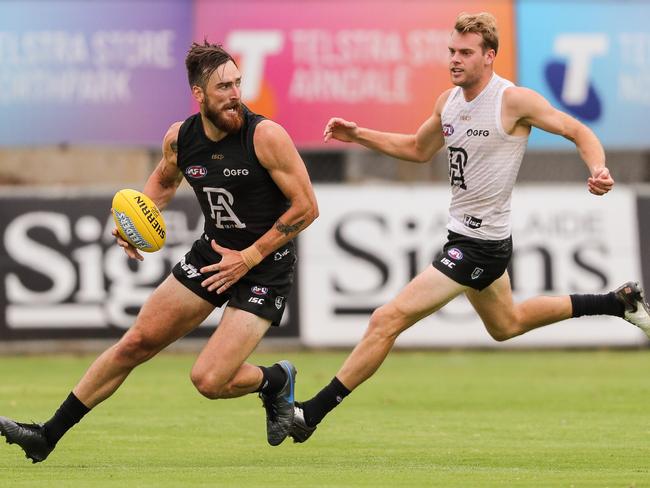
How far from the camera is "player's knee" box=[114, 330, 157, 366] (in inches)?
359

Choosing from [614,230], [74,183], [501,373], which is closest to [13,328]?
[74,183]

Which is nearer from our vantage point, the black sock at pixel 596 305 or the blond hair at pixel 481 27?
the blond hair at pixel 481 27

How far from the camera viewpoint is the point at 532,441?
10.4m

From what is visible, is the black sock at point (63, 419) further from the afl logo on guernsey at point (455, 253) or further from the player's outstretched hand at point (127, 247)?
the afl logo on guernsey at point (455, 253)

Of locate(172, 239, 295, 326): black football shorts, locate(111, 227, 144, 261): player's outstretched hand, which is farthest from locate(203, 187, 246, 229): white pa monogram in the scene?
locate(111, 227, 144, 261): player's outstretched hand

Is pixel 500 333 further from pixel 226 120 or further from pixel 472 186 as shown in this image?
pixel 226 120

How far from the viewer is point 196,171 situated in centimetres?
917

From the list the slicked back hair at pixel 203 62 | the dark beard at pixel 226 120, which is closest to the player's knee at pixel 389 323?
the dark beard at pixel 226 120

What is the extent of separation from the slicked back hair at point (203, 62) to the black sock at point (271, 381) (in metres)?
1.87

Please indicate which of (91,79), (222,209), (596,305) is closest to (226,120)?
(222,209)

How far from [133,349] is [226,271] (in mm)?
755

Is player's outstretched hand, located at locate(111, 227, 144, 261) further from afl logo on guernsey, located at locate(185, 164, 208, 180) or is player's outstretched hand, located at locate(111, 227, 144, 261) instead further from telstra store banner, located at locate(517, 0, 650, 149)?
telstra store banner, located at locate(517, 0, 650, 149)

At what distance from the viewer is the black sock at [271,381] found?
940 cm

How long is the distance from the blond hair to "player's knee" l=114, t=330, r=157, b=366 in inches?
112
